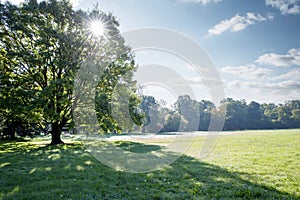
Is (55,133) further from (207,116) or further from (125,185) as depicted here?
(207,116)

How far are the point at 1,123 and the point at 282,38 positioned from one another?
3368 cm

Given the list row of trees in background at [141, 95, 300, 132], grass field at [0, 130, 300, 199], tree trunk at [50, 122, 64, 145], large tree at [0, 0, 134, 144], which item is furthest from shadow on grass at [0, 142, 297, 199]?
row of trees in background at [141, 95, 300, 132]

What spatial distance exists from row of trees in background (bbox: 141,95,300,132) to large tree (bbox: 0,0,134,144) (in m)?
42.4

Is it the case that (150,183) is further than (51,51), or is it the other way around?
(51,51)

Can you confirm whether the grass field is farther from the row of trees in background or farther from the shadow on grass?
the row of trees in background

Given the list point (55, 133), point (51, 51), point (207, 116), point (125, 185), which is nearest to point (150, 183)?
point (125, 185)

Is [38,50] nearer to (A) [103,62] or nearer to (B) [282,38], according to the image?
(A) [103,62]

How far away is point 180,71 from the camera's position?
17250mm

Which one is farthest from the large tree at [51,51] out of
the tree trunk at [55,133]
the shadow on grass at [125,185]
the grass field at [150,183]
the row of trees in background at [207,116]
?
the row of trees in background at [207,116]

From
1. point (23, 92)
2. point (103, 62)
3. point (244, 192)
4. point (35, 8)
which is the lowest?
point (244, 192)

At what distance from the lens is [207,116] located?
7256 cm

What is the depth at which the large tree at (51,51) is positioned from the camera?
16016 mm

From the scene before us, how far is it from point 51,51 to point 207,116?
62221mm

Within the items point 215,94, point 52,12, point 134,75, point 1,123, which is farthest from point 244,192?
point 1,123
